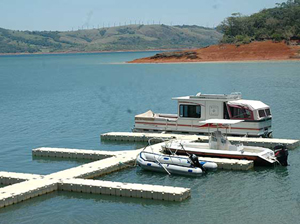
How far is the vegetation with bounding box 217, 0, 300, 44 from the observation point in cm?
15125

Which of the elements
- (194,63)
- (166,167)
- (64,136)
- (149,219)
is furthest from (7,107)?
(194,63)

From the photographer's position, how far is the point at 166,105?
61.2 m

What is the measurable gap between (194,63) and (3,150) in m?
116

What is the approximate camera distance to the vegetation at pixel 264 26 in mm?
151250

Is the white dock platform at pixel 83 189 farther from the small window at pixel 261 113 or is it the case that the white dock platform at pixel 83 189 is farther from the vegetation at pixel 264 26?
the vegetation at pixel 264 26

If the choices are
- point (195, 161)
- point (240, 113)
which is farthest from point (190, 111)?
point (195, 161)

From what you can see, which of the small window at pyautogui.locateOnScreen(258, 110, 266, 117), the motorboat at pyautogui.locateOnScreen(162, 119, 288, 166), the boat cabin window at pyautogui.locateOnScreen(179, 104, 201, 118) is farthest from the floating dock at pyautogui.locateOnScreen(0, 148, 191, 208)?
the small window at pyautogui.locateOnScreen(258, 110, 266, 117)

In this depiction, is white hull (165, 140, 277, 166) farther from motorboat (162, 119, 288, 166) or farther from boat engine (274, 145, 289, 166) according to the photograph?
boat engine (274, 145, 289, 166)

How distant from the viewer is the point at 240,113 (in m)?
36.3

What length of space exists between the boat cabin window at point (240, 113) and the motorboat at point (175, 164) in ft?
27.0

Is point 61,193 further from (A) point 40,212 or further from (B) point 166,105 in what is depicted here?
(B) point 166,105

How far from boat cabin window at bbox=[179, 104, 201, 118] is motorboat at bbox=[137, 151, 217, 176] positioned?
8.71m

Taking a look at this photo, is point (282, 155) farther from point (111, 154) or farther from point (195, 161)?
point (111, 154)

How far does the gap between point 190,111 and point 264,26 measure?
134m
